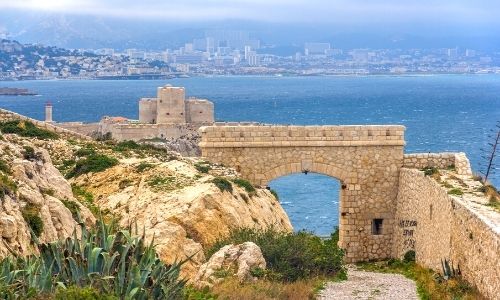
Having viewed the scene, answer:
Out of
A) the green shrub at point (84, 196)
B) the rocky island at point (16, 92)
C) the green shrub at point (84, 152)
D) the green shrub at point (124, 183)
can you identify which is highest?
the green shrub at point (84, 152)

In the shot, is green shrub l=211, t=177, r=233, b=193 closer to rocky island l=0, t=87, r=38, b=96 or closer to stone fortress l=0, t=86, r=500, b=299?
stone fortress l=0, t=86, r=500, b=299

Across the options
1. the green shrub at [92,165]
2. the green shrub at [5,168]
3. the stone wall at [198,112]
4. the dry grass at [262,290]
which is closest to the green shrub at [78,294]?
the dry grass at [262,290]

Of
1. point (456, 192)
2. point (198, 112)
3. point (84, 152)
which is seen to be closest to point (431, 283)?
point (456, 192)

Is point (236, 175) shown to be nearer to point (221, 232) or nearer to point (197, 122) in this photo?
point (221, 232)

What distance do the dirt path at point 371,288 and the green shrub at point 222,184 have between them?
2.81 metres

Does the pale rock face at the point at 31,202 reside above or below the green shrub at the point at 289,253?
above

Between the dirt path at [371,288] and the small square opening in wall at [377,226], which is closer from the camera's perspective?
the dirt path at [371,288]

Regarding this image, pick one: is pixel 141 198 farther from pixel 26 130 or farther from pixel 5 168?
pixel 26 130

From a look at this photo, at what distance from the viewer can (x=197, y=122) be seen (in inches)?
2714

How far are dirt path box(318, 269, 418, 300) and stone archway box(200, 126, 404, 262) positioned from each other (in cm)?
458

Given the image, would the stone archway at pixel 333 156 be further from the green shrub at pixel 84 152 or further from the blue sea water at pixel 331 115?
the blue sea water at pixel 331 115

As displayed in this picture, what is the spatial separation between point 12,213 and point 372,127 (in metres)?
11.9

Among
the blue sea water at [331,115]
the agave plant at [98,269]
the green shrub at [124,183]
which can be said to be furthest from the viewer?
the blue sea water at [331,115]

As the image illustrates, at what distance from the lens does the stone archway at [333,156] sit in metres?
20.6
